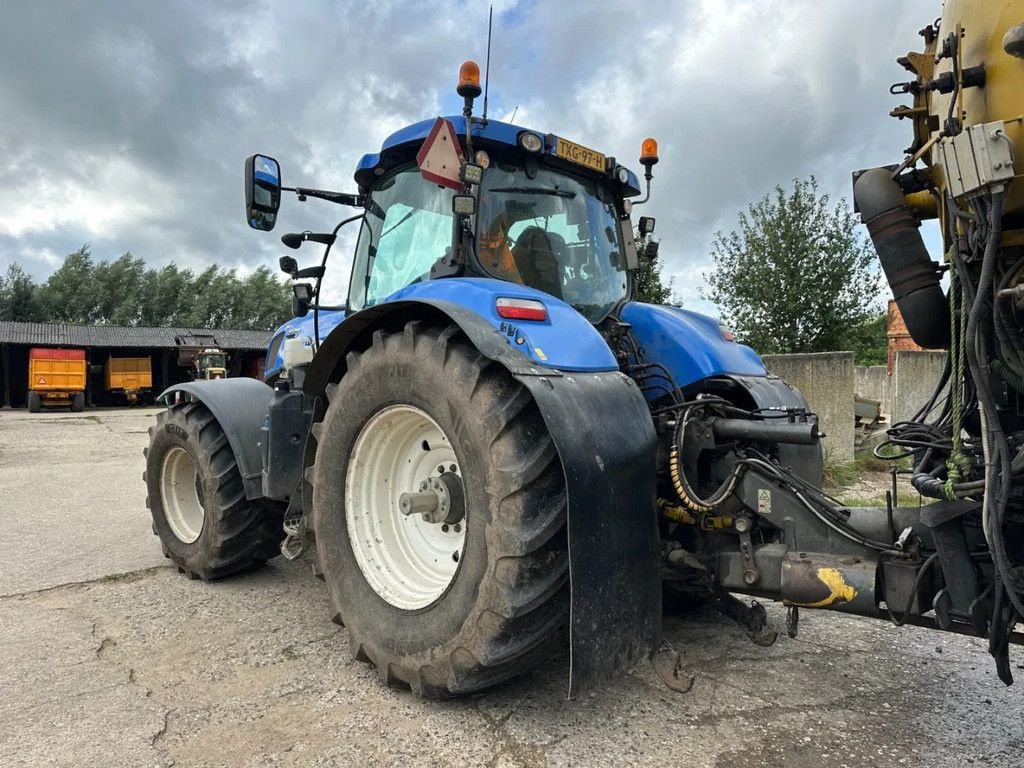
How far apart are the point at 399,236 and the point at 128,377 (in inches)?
1099

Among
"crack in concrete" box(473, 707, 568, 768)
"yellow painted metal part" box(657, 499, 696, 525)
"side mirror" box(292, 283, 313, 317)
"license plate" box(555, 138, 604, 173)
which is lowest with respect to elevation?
"crack in concrete" box(473, 707, 568, 768)

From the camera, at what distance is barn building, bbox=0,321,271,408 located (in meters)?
26.5

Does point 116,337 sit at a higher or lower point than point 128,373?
higher

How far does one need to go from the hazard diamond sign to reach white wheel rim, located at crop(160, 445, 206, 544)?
8.92ft

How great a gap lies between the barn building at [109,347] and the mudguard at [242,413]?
25553mm

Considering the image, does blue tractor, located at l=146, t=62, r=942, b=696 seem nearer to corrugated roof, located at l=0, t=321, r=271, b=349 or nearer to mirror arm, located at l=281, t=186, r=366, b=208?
mirror arm, located at l=281, t=186, r=366, b=208

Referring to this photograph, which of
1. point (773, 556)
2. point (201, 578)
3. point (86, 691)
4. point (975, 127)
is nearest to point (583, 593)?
point (773, 556)

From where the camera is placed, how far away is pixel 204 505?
4.09m

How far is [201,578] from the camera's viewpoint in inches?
165

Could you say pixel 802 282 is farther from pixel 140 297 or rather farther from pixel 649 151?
pixel 140 297

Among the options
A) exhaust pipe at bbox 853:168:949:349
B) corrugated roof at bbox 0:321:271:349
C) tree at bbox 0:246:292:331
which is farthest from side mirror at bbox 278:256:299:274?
tree at bbox 0:246:292:331

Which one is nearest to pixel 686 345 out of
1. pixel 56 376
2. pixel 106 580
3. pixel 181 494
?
pixel 181 494

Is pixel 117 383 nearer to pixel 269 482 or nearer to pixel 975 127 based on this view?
pixel 269 482

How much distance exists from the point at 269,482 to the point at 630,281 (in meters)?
2.20
